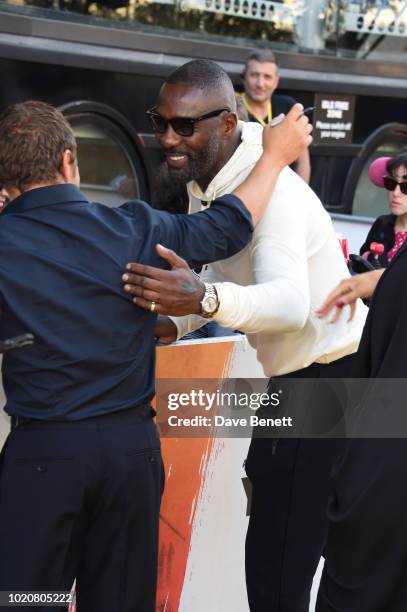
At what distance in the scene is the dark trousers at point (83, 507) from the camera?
84.6 inches

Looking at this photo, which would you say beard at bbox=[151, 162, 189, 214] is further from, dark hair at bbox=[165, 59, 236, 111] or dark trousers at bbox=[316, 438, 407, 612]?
dark trousers at bbox=[316, 438, 407, 612]

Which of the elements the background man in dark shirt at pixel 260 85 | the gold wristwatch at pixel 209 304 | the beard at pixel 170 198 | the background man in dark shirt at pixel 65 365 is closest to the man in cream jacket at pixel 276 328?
the gold wristwatch at pixel 209 304

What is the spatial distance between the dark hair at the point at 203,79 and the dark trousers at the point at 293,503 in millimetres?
823

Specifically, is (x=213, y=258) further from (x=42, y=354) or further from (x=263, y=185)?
(x=42, y=354)

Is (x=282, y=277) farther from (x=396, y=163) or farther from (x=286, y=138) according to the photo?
(x=396, y=163)

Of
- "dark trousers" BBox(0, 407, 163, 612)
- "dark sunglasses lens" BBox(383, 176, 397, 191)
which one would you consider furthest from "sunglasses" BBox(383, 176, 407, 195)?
"dark trousers" BBox(0, 407, 163, 612)

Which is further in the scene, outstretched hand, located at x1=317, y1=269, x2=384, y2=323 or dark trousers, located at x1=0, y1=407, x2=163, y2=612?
outstretched hand, located at x1=317, y1=269, x2=384, y2=323

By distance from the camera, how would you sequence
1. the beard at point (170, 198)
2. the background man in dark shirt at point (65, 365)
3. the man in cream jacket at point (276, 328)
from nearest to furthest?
1. the background man in dark shirt at point (65, 365)
2. the man in cream jacket at point (276, 328)
3. the beard at point (170, 198)

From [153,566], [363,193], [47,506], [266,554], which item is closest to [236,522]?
[266,554]

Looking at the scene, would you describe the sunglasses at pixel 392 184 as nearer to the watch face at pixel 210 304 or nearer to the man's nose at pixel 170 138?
the man's nose at pixel 170 138

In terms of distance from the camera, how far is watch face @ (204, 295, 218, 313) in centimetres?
226

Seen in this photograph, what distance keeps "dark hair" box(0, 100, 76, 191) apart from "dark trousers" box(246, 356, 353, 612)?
988 millimetres

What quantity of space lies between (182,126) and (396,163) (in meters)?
2.82

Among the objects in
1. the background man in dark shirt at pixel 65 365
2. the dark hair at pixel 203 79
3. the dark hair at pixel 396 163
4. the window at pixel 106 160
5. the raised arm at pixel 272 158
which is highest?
the dark hair at pixel 203 79
